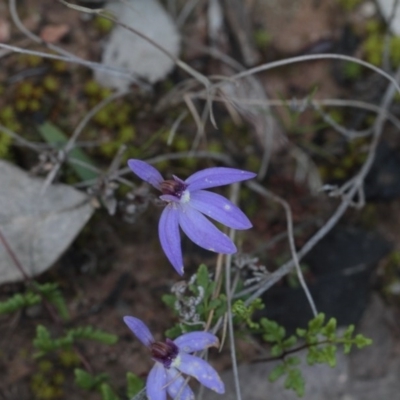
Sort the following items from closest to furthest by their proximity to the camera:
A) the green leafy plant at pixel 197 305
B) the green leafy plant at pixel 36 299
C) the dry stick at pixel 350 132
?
the green leafy plant at pixel 197 305 < the green leafy plant at pixel 36 299 < the dry stick at pixel 350 132

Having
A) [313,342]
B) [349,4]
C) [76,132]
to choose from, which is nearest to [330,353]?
[313,342]

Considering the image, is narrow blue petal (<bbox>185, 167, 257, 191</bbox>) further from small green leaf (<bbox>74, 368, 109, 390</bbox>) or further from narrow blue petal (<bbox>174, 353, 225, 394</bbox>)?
small green leaf (<bbox>74, 368, 109, 390</bbox>)

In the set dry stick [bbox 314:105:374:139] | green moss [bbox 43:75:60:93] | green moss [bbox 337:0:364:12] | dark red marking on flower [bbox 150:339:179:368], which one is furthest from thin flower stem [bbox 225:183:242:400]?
green moss [bbox 337:0:364:12]

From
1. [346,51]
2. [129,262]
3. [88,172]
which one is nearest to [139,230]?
→ [129,262]

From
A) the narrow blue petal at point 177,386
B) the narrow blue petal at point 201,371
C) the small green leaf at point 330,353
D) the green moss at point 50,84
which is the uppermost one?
the green moss at point 50,84

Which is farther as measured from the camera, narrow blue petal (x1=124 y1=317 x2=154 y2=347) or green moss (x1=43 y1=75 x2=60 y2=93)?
green moss (x1=43 y1=75 x2=60 y2=93)

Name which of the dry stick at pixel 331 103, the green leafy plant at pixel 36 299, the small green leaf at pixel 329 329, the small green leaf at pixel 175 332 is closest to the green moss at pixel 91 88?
the dry stick at pixel 331 103

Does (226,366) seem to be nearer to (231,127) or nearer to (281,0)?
(231,127)

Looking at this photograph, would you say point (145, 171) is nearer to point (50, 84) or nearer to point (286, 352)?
point (286, 352)

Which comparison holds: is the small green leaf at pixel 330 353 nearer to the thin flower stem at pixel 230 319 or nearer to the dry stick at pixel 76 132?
the thin flower stem at pixel 230 319
